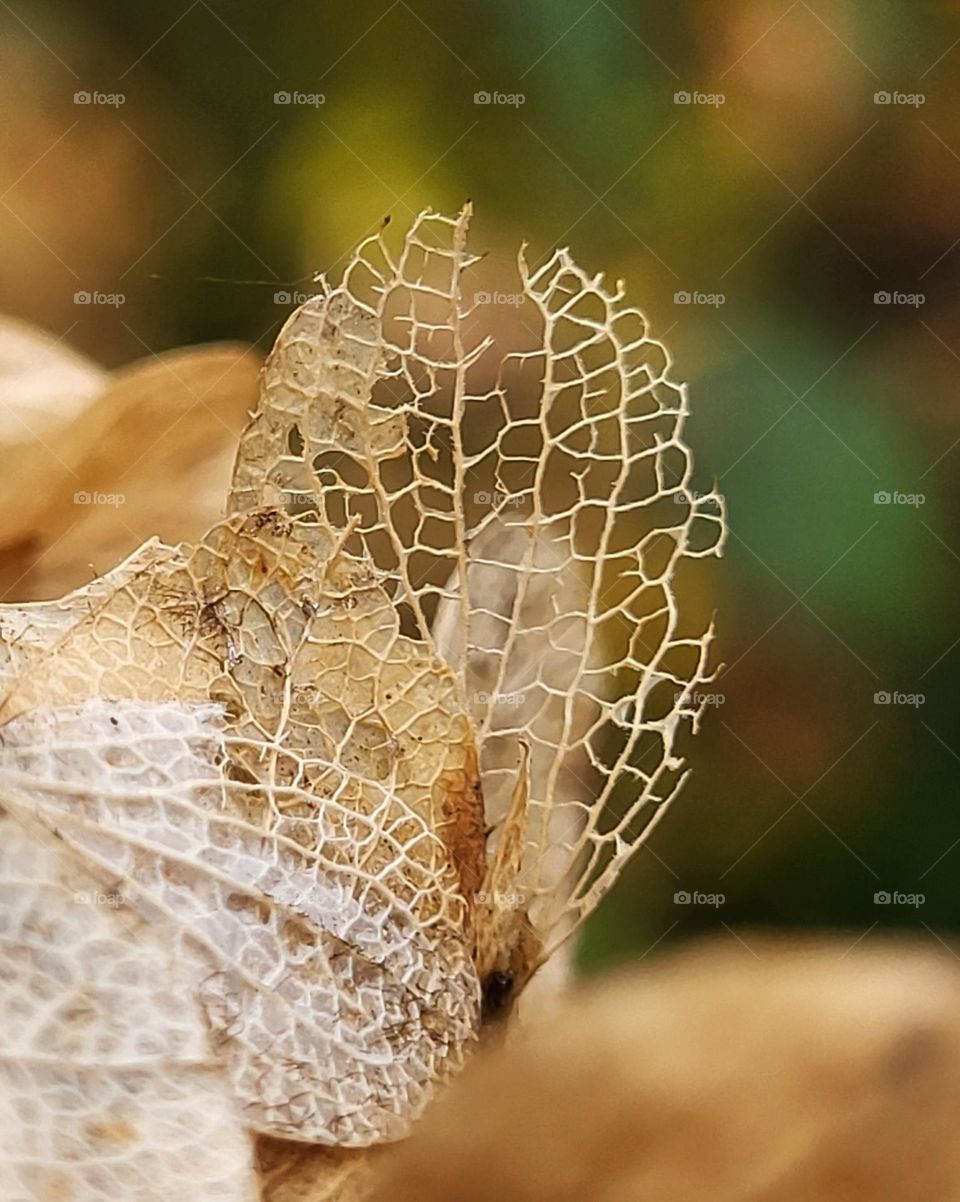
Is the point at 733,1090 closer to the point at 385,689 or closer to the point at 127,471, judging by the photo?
the point at 385,689

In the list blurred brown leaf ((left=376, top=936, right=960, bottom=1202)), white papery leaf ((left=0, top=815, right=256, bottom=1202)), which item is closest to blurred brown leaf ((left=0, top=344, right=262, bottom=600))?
white papery leaf ((left=0, top=815, right=256, bottom=1202))

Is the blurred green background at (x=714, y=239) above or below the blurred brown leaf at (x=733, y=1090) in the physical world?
above


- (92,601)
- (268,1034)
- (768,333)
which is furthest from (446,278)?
(268,1034)

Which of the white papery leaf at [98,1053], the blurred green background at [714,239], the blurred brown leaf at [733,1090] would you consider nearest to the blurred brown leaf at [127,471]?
the blurred green background at [714,239]

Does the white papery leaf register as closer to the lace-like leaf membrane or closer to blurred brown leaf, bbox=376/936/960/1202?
the lace-like leaf membrane

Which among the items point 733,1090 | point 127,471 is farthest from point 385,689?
point 733,1090

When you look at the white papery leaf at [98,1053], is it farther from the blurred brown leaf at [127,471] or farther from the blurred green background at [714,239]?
the blurred green background at [714,239]

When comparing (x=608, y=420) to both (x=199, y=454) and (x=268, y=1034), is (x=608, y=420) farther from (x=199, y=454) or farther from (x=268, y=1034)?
(x=268, y=1034)
